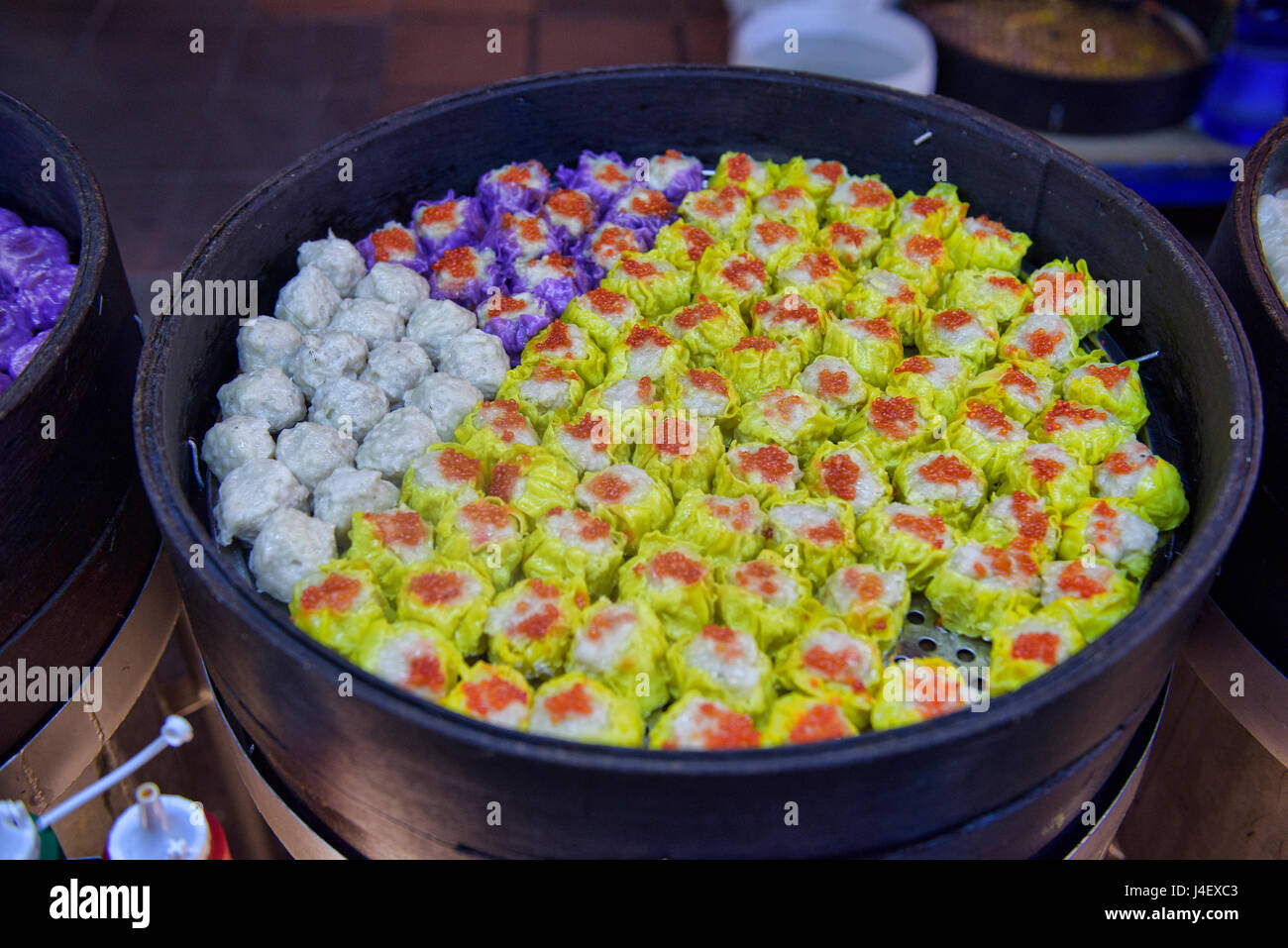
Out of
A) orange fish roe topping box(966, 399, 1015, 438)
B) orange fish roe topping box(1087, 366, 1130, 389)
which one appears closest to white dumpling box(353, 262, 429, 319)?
orange fish roe topping box(966, 399, 1015, 438)

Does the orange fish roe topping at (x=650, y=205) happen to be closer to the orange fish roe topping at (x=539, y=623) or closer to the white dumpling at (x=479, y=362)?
the white dumpling at (x=479, y=362)

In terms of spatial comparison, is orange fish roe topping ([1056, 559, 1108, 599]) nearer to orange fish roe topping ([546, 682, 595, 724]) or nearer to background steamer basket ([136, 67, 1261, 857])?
background steamer basket ([136, 67, 1261, 857])

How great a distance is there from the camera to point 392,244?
2902 mm

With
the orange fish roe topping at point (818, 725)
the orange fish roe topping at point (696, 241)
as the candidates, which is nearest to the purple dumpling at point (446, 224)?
the orange fish roe topping at point (696, 241)

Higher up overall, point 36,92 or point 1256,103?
point 36,92

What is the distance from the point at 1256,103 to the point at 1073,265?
2.95 metres

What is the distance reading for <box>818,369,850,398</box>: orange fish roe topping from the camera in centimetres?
249

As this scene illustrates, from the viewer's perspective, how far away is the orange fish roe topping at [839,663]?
6.41 feet

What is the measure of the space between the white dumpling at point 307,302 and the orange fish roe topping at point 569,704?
1.26 m

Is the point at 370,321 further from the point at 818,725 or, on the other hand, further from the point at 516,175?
the point at 818,725

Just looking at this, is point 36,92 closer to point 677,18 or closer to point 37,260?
point 677,18

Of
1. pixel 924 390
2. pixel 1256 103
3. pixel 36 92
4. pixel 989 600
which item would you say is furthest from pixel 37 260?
pixel 1256 103

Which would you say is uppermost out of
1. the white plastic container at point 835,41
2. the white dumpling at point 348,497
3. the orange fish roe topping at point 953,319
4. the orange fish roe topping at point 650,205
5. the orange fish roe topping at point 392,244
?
the white plastic container at point 835,41

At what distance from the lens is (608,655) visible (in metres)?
1.97
